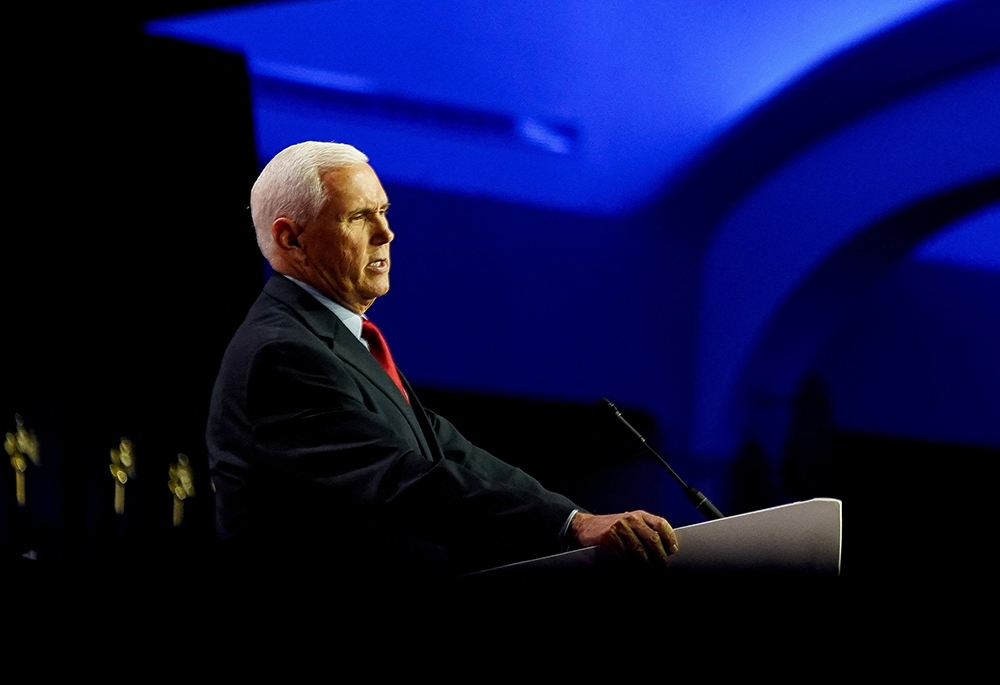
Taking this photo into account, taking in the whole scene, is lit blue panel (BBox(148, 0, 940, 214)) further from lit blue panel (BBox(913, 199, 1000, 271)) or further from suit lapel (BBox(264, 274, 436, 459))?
suit lapel (BBox(264, 274, 436, 459))

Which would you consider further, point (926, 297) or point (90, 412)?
point (926, 297)

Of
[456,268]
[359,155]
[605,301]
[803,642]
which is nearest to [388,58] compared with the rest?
[456,268]

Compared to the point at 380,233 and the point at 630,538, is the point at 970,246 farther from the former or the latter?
the point at 630,538

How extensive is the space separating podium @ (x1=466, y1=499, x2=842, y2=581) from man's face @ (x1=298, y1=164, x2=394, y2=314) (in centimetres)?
57

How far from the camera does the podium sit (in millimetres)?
1270

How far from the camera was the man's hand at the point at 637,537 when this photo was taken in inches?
50.0

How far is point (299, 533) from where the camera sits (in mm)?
1489

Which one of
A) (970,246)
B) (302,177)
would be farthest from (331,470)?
(970,246)

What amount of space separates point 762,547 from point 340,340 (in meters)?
0.65

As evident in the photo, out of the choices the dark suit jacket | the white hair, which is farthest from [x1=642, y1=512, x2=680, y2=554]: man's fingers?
the white hair

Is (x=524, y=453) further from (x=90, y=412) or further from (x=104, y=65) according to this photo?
(x=104, y=65)

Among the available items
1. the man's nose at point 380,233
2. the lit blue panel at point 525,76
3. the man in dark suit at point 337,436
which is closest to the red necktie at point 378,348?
the man in dark suit at point 337,436

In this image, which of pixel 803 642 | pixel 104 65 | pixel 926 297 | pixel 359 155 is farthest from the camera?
pixel 926 297

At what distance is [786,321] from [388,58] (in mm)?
2530
